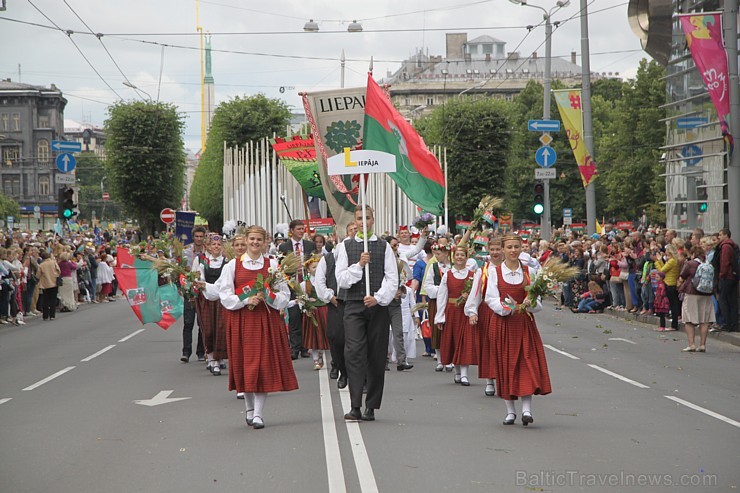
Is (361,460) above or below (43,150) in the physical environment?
below

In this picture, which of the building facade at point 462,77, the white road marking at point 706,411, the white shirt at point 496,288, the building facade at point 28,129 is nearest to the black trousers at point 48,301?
the white road marking at point 706,411

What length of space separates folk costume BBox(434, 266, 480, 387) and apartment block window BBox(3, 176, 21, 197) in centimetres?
11507

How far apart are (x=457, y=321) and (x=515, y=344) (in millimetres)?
3587

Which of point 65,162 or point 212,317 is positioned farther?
point 65,162

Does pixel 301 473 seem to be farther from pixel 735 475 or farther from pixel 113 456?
pixel 735 475

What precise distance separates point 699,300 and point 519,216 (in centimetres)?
6391

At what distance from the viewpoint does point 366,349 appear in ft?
34.1

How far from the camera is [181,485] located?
7.44 metres

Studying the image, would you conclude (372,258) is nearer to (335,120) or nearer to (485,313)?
(485,313)

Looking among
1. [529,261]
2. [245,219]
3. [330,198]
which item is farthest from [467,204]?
[529,261]

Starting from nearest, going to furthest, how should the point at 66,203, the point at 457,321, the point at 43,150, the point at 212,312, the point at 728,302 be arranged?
the point at 457,321 → the point at 212,312 → the point at 728,302 → the point at 66,203 → the point at 43,150

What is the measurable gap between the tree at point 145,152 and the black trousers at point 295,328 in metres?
50.6

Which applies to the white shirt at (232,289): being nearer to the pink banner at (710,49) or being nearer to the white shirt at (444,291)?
the white shirt at (444,291)

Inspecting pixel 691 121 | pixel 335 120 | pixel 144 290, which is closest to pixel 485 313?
pixel 144 290
